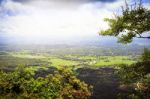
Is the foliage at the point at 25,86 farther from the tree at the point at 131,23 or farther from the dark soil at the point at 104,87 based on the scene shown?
the dark soil at the point at 104,87

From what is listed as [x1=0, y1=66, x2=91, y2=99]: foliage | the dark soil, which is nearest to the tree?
[x1=0, y1=66, x2=91, y2=99]: foliage

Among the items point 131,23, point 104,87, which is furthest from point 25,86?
point 104,87

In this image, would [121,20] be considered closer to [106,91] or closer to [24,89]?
[24,89]

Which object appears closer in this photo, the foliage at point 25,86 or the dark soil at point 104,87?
the foliage at point 25,86

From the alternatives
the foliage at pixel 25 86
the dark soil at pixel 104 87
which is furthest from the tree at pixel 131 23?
the dark soil at pixel 104 87

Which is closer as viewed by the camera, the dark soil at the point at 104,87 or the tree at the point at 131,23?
the tree at the point at 131,23

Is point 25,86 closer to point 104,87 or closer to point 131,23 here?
point 131,23

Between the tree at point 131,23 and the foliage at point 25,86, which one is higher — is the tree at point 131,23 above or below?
above

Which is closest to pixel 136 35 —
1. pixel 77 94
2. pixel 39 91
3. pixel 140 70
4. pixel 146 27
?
pixel 146 27

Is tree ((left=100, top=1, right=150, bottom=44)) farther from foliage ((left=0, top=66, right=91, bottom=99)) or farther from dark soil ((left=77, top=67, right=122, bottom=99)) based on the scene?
dark soil ((left=77, top=67, right=122, bottom=99))

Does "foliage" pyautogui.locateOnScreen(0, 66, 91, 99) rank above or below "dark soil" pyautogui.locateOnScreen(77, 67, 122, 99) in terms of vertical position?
above

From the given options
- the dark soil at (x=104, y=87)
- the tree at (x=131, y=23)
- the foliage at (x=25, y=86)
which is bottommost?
Result: the dark soil at (x=104, y=87)

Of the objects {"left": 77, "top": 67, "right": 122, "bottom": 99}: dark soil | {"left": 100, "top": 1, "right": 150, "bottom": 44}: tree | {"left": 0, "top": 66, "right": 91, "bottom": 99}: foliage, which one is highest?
{"left": 100, "top": 1, "right": 150, "bottom": 44}: tree
